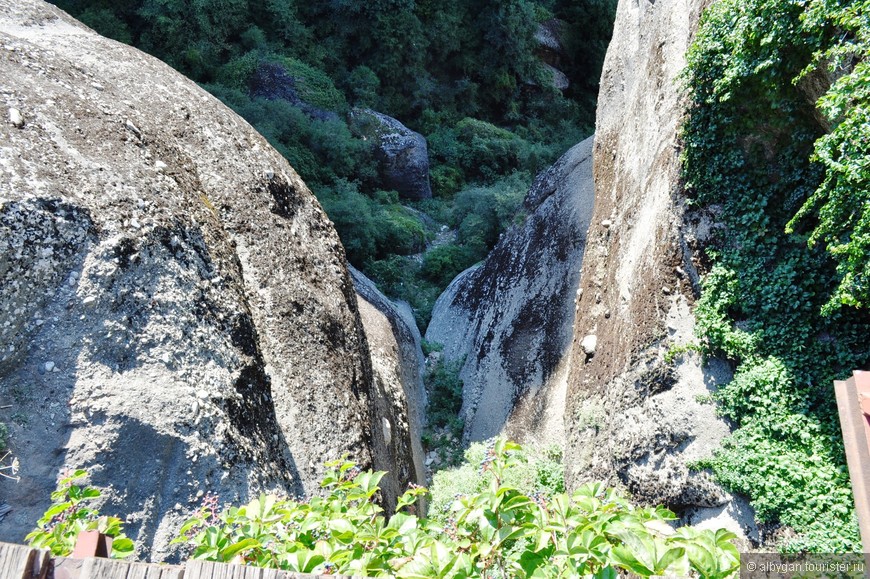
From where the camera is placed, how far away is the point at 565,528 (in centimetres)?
200

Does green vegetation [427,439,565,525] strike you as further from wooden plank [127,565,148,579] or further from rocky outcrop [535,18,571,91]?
rocky outcrop [535,18,571,91]

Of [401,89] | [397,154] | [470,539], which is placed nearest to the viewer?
[470,539]

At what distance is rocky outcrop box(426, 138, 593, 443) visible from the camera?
9.81 metres

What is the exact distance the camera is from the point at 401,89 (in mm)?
23031

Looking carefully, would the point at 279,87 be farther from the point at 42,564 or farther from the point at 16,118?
the point at 42,564

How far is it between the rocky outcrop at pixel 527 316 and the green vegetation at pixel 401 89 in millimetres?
2035

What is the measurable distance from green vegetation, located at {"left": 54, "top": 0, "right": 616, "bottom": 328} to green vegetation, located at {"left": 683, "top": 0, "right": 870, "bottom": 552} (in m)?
9.63

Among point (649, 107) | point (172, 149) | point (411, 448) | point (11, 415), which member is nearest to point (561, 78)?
point (649, 107)

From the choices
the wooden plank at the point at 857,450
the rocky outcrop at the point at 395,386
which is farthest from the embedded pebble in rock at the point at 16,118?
the wooden plank at the point at 857,450

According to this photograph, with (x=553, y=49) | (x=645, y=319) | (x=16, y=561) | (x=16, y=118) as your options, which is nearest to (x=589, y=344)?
(x=645, y=319)

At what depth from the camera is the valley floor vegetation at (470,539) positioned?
1.76 meters

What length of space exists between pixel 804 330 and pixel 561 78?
2406cm

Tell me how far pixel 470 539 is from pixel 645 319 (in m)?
4.61

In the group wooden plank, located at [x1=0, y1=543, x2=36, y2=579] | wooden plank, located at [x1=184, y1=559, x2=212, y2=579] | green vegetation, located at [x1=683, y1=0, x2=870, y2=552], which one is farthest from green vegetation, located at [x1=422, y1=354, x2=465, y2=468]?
wooden plank, located at [x1=0, y1=543, x2=36, y2=579]
